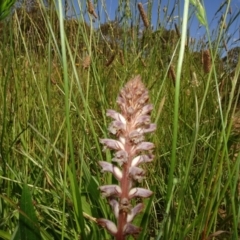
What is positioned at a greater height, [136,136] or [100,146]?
[136,136]

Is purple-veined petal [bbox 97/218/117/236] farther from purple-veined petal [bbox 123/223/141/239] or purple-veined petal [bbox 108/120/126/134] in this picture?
purple-veined petal [bbox 108/120/126/134]

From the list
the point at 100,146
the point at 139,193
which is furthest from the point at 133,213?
the point at 100,146

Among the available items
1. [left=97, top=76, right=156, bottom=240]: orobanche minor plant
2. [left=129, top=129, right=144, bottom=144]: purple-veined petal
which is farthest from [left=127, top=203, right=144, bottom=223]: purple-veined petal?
[left=129, top=129, right=144, bottom=144]: purple-veined petal

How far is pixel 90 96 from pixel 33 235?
124 centimetres

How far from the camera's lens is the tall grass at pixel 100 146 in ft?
2.45

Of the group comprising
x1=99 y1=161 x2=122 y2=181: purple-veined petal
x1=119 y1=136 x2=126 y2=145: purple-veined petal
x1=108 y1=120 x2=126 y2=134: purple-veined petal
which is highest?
x1=108 y1=120 x2=126 y2=134: purple-veined petal

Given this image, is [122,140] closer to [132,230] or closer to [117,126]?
[117,126]

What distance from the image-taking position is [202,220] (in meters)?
0.81

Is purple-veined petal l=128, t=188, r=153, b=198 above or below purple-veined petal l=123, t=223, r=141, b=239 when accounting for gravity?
above

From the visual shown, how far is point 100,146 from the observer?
4.86ft

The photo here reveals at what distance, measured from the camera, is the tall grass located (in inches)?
29.4

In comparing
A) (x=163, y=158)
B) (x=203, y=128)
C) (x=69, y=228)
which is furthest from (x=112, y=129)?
(x=203, y=128)

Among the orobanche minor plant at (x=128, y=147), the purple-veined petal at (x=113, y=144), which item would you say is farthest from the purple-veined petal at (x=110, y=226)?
the purple-veined petal at (x=113, y=144)

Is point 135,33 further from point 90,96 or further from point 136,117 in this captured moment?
point 136,117
